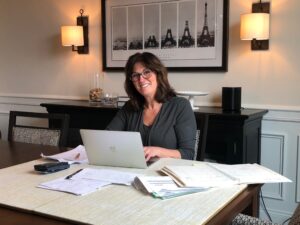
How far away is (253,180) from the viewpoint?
140 cm

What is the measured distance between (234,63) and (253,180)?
5.62 feet

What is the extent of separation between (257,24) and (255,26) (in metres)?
0.02

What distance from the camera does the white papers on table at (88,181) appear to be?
4.41ft

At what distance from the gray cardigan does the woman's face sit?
12 centimetres

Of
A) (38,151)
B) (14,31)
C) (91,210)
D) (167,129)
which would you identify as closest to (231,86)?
(167,129)

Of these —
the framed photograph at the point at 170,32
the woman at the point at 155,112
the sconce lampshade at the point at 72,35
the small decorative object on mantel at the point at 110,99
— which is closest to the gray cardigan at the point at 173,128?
the woman at the point at 155,112

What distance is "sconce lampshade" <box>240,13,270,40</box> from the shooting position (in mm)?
2699

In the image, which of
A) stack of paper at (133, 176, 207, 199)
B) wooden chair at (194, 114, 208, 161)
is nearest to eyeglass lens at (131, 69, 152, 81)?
wooden chair at (194, 114, 208, 161)

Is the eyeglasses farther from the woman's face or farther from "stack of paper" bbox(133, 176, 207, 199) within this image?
"stack of paper" bbox(133, 176, 207, 199)

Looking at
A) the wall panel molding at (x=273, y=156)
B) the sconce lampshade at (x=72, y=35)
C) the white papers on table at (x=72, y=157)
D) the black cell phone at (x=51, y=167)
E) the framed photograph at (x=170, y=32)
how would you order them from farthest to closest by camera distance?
the sconce lampshade at (x=72, y=35) < the framed photograph at (x=170, y=32) < the wall panel molding at (x=273, y=156) < the white papers on table at (x=72, y=157) < the black cell phone at (x=51, y=167)

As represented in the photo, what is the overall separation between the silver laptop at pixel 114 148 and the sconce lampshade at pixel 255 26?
59.8 inches

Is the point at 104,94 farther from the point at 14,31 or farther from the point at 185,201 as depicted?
the point at 185,201

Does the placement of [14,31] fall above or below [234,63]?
above

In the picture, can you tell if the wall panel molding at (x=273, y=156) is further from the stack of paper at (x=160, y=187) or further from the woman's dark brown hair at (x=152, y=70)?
the stack of paper at (x=160, y=187)
